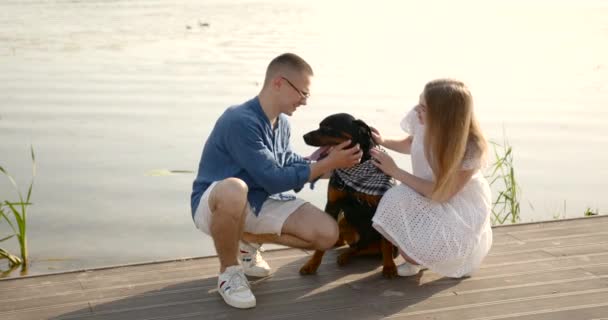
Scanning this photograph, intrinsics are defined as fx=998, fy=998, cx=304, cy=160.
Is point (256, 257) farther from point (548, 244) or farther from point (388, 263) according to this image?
point (548, 244)

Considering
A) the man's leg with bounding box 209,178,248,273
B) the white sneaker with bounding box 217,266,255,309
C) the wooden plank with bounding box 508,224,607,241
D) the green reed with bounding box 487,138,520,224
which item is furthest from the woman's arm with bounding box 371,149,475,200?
the green reed with bounding box 487,138,520,224

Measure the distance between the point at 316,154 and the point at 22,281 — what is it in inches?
55.3

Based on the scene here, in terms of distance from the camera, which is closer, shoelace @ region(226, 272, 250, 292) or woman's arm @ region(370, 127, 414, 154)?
shoelace @ region(226, 272, 250, 292)

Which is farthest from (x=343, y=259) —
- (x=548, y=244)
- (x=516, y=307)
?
(x=548, y=244)

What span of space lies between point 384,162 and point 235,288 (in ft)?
2.80

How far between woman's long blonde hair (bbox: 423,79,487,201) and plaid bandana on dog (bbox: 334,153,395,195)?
27cm

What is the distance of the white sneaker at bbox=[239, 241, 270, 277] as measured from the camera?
4.43 m

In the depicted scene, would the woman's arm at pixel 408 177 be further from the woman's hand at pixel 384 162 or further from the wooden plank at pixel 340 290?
the wooden plank at pixel 340 290

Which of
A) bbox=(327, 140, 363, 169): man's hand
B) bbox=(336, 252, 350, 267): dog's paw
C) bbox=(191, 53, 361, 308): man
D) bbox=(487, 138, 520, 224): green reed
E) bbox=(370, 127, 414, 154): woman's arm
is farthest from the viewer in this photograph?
bbox=(487, 138, 520, 224): green reed

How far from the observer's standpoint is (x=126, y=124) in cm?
877

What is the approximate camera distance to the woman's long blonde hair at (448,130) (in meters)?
4.20

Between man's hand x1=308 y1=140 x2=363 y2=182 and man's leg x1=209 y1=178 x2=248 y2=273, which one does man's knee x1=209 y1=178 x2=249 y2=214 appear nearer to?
man's leg x1=209 y1=178 x2=248 y2=273

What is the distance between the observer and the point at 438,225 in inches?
171

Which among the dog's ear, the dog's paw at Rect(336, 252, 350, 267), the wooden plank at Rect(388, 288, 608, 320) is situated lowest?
the dog's paw at Rect(336, 252, 350, 267)
